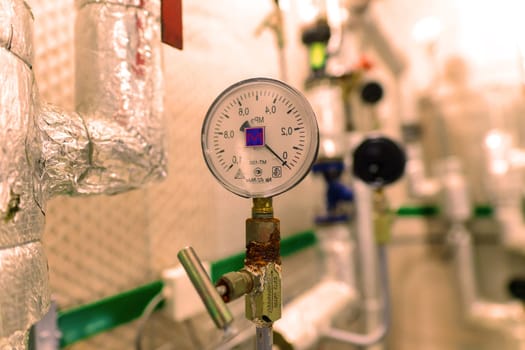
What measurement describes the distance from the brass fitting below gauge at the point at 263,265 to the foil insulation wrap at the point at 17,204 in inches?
8.5

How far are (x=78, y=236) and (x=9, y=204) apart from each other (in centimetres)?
29

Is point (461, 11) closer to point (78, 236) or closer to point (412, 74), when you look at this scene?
point (412, 74)

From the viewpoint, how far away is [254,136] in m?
0.43

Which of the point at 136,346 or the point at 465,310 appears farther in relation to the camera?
the point at 465,310

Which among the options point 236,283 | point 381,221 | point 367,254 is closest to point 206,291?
point 236,283

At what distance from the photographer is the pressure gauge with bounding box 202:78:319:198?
428 millimetres

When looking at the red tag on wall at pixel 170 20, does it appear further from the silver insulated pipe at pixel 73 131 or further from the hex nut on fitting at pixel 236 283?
the hex nut on fitting at pixel 236 283

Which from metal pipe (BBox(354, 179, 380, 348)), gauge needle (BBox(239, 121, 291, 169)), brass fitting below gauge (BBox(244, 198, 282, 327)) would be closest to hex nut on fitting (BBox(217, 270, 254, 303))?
brass fitting below gauge (BBox(244, 198, 282, 327))

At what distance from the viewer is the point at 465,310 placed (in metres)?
1.47

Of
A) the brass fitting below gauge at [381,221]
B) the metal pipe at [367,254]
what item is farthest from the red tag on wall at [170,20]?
the metal pipe at [367,254]

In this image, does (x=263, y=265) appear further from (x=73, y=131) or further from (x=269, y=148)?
(x=73, y=131)

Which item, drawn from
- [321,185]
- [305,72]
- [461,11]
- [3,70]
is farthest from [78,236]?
[461,11]

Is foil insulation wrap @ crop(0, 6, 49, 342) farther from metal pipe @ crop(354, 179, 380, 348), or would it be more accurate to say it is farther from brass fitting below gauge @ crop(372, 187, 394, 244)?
metal pipe @ crop(354, 179, 380, 348)

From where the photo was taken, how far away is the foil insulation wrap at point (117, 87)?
19.2 inches
